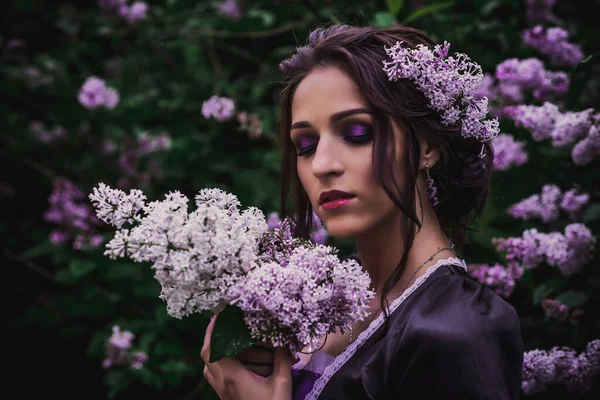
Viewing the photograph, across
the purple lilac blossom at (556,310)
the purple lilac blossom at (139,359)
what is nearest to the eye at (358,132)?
the purple lilac blossom at (556,310)

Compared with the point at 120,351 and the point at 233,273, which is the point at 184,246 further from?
the point at 120,351

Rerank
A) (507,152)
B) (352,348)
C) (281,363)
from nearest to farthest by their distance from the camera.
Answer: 1. (281,363)
2. (352,348)
3. (507,152)

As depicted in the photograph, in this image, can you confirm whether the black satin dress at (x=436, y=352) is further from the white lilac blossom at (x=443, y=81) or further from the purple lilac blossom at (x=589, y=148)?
the purple lilac blossom at (x=589, y=148)

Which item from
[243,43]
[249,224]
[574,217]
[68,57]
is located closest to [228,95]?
[243,43]

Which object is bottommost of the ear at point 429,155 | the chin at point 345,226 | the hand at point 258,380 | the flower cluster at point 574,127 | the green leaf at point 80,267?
the green leaf at point 80,267

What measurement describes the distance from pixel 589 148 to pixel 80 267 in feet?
7.15

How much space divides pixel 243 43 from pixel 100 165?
3.49ft

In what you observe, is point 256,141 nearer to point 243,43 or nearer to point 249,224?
point 243,43

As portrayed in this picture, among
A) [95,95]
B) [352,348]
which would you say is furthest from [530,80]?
[95,95]

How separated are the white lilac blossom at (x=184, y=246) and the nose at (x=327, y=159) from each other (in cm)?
Result: 28

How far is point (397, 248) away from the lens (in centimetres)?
157

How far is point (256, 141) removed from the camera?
11.1 feet

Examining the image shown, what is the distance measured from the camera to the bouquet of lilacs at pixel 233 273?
45.8 inches

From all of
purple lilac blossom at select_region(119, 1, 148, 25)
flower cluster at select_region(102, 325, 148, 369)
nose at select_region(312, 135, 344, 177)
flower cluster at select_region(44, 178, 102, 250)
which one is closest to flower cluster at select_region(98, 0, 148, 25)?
purple lilac blossom at select_region(119, 1, 148, 25)
